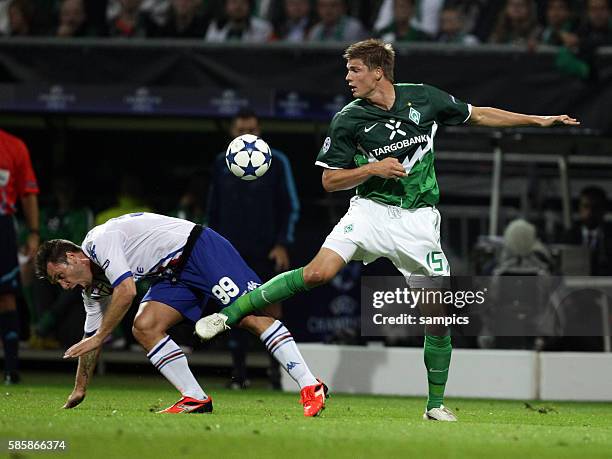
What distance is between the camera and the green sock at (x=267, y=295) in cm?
787

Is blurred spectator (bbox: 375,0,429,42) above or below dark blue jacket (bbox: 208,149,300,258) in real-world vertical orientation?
above

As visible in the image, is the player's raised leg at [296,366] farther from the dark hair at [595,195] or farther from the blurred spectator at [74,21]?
the blurred spectator at [74,21]

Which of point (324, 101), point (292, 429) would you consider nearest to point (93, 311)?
point (292, 429)

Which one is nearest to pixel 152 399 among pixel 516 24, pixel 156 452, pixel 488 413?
pixel 488 413

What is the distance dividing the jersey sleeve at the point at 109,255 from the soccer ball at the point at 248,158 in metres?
1.57

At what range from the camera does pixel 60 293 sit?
13672mm

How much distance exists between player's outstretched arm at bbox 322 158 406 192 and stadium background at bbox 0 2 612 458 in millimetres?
3716

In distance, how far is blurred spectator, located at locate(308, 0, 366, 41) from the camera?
44.0 ft

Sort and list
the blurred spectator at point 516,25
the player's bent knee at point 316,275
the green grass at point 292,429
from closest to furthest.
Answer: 1. the green grass at point 292,429
2. the player's bent knee at point 316,275
3. the blurred spectator at point 516,25

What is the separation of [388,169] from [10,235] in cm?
450

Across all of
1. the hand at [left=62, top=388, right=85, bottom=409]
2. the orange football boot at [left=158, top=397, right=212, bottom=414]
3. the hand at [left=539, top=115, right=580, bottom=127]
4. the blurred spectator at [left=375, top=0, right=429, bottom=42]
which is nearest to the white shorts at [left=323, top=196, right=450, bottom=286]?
the hand at [left=539, top=115, right=580, bottom=127]

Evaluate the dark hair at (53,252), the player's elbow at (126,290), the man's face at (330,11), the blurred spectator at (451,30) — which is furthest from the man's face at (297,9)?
the player's elbow at (126,290)

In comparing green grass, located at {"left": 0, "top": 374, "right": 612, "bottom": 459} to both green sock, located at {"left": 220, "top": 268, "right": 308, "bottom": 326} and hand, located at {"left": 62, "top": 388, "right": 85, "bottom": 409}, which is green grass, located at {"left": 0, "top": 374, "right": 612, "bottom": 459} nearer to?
hand, located at {"left": 62, "top": 388, "right": 85, "bottom": 409}

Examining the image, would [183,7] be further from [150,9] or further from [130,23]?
[150,9]
